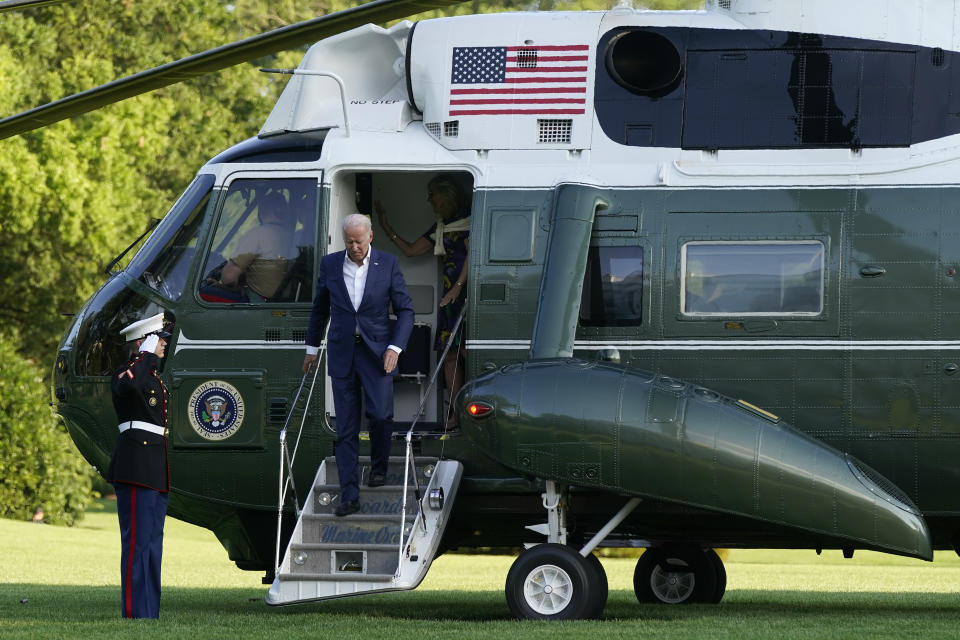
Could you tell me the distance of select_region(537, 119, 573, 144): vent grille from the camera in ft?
33.1

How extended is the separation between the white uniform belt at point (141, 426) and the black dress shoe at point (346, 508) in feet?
4.18

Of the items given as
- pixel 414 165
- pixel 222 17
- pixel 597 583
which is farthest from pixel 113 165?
pixel 597 583

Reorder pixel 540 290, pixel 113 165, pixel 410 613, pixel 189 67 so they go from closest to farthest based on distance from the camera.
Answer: pixel 189 67 → pixel 540 290 → pixel 410 613 → pixel 113 165

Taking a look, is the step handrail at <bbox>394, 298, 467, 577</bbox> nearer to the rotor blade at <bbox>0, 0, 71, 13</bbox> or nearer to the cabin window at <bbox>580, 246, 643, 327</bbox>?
the cabin window at <bbox>580, 246, 643, 327</bbox>

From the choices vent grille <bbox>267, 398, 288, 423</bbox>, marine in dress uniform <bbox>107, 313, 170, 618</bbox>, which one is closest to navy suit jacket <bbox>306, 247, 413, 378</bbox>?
vent grille <bbox>267, 398, 288, 423</bbox>

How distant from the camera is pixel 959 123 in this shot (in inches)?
381

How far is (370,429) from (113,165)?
19420 millimetres

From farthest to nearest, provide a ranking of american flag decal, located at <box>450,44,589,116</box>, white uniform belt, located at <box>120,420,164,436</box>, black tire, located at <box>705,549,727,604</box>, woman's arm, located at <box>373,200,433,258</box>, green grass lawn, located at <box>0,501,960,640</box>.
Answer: black tire, located at <box>705,549,727,604</box> < woman's arm, located at <box>373,200,433,258</box> < american flag decal, located at <box>450,44,589,116</box> < white uniform belt, located at <box>120,420,164,436</box> < green grass lawn, located at <box>0,501,960,640</box>

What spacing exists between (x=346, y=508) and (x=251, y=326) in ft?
5.28

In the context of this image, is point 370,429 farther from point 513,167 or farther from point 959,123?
point 959,123

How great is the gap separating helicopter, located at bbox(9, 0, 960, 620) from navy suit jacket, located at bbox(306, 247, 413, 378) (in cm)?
51

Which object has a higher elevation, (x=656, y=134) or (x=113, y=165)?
(x=113, y=165)

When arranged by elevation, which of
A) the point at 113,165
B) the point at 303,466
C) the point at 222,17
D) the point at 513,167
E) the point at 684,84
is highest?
the point at 222,17

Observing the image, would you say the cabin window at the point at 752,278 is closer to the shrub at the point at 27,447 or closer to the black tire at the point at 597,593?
the black tire at the point at 597,593
